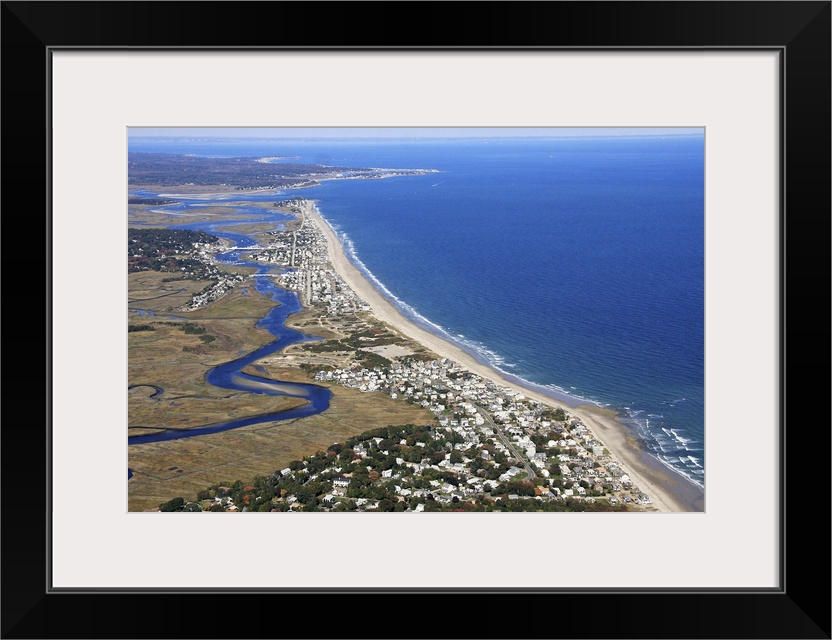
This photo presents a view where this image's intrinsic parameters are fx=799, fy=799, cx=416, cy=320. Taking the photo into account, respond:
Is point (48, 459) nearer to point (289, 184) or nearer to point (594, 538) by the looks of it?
point (594, 538)

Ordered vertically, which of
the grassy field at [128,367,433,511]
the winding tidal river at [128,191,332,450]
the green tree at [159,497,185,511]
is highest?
the winding tidal river at [128,191,332,450]

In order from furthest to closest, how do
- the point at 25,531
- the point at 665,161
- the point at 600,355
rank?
the point at 600,355 → the point at 665,161 → the point at 25,531

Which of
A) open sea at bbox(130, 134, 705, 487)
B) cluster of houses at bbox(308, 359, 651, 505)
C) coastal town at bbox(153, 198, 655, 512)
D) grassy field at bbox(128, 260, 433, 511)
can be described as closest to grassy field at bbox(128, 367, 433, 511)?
grassy field at bbox(128, 260, 433, 511)

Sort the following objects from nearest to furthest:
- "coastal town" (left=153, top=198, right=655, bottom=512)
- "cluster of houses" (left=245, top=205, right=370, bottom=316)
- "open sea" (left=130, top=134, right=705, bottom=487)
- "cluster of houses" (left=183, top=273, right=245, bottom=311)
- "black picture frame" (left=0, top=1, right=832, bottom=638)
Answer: "black picture frame" (left=0, top=1, right=832, bottom=638) < "coastal town" (left=153, top=198, right=655, bottom=512) < "open sea" (left=130, top=134, right=705, bottom=487) < "cluster of houses" (left=183, top=273, right=245, bottom=311) < "cluster of houses" (left=245, top=205, right=370, bottom=316)

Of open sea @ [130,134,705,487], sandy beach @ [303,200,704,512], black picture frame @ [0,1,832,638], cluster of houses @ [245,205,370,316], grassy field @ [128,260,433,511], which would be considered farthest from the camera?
cluster of houses @ [245,205,370,316]

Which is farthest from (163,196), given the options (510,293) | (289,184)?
(510,293)

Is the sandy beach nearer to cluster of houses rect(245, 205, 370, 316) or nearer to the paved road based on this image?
cluster of houses rect(245, 205, 370, 316)

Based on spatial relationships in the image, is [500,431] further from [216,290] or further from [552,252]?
[552,252]
